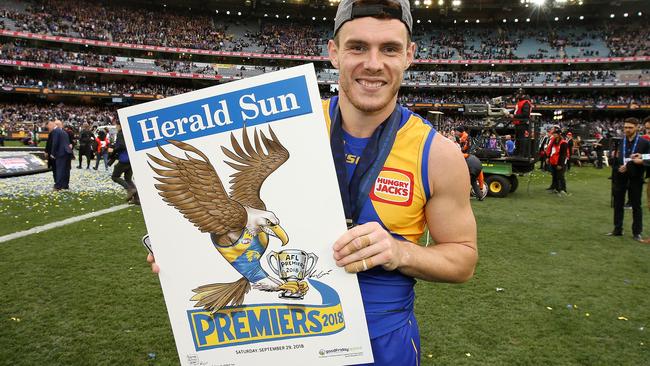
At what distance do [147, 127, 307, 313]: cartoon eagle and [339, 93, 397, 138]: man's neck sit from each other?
1.37 feet

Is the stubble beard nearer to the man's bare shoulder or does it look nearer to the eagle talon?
the man's bare shoulder

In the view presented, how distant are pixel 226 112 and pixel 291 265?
50cm

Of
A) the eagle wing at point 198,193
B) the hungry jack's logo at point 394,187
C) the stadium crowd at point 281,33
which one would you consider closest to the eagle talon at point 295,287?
the eagle wing at point 198,193

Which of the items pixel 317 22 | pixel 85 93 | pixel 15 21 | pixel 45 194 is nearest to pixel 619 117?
pixel 317 22

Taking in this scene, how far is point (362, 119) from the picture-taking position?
4.90 feet

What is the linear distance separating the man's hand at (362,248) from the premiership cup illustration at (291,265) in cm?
9

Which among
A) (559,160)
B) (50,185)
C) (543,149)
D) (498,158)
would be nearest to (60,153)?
(50,185)

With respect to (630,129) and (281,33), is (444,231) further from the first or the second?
(281,33)

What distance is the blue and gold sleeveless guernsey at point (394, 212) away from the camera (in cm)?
139

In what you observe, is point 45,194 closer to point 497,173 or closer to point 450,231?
point 450,231

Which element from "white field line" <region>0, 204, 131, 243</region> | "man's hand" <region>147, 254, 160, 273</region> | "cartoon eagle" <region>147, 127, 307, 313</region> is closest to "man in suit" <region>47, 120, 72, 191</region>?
"white field line" <region>0, 204, 131, 243</region>

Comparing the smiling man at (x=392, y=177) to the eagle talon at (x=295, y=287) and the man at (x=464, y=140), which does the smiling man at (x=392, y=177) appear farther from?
the man at (x=464, y=140)

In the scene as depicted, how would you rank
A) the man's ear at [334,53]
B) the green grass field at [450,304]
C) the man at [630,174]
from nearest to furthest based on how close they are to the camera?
the man's ear at [334,53] → the green grass field at [450,304] → the man at [630,174]

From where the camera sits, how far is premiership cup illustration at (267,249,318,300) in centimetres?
119
